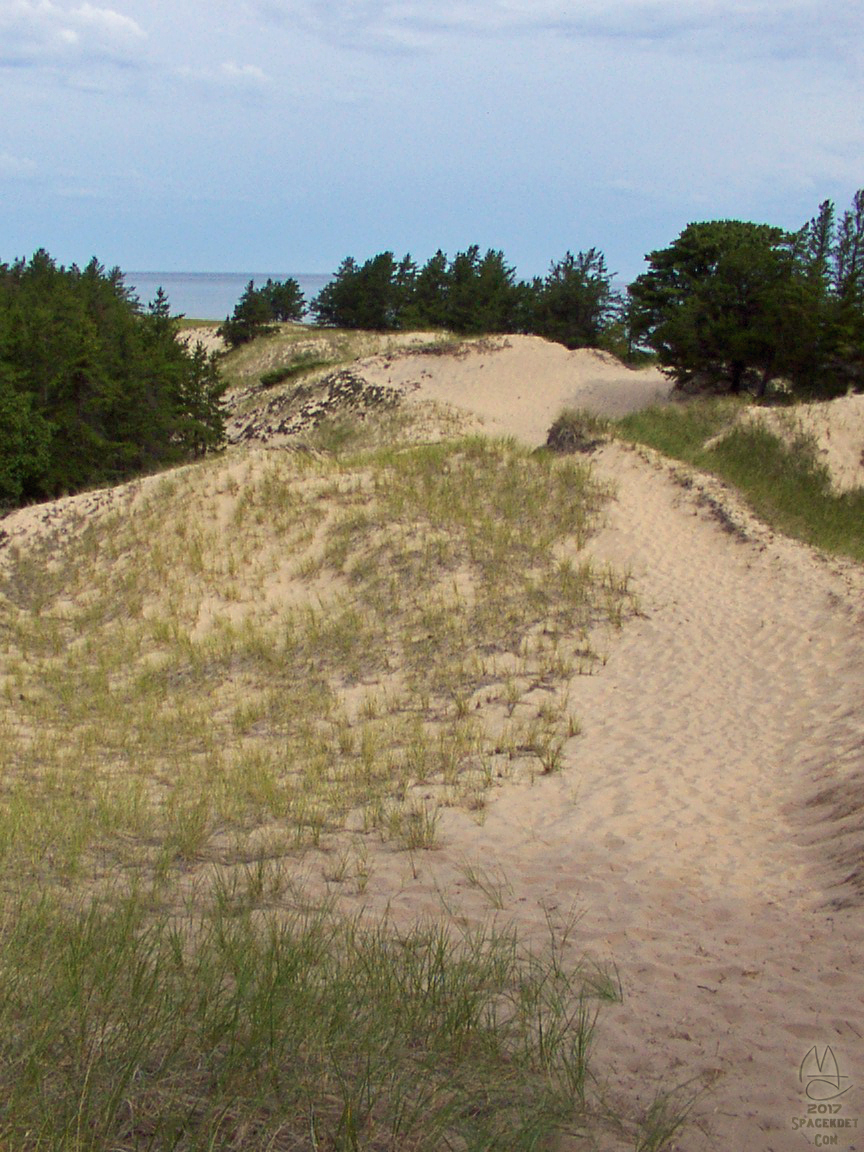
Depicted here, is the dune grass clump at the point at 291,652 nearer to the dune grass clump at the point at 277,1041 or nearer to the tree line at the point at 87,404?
the dune grass clump at the point at 277,1041

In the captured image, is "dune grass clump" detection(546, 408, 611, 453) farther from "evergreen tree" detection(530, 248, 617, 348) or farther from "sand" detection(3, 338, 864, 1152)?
"evergreen tree" detection(530, 248, 617, 348)

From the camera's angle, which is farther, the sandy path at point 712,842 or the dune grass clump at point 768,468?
the dune grass clump at point 768,468

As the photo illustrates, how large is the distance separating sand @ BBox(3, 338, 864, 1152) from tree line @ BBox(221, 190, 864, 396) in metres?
12.1

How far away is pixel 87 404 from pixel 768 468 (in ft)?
59.9

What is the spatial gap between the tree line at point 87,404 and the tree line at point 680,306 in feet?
49.7

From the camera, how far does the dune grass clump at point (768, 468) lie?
15.7 metres

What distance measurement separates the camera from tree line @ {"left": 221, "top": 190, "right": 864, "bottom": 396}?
25.2 meters

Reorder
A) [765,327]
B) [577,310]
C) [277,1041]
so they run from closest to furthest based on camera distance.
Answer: [277,1041] → [765,327] → [577,310]

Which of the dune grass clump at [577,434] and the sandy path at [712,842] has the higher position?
the dune grass clump at [577,434]

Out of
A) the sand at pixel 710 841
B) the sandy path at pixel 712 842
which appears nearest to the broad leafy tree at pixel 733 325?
the sand at pixel 710 841

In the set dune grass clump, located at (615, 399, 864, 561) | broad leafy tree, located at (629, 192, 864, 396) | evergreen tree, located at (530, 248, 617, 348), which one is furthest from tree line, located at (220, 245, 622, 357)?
dune grass clump, located at (615, 399, 864, 561)

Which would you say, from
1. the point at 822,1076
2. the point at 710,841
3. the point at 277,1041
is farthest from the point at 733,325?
the point at 277,1041

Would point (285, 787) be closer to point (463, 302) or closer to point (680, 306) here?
point (680, 306)

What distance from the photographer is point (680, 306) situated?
93.9ft
